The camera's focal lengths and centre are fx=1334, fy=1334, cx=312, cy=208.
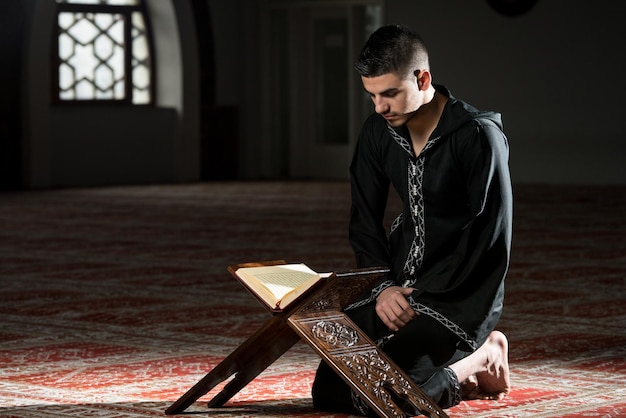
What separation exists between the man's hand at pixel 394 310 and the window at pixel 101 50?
1236 centimetres

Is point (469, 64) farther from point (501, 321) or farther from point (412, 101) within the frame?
point (412, 101)

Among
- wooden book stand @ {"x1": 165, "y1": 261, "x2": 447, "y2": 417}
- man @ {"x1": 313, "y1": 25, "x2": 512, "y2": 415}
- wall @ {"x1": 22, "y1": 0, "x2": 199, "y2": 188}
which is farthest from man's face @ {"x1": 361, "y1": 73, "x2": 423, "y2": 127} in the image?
wall @ {"x1": 22, "y1": 0, "x2": 199, "y2": 188}

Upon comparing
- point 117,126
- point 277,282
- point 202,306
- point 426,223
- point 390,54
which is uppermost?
point 390,54

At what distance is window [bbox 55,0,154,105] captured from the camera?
50.2ft

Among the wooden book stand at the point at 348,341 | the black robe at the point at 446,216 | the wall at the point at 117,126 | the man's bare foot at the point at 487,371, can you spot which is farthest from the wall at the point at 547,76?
the wooden book stand at the point at 348,341

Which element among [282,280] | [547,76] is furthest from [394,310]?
[547,76]

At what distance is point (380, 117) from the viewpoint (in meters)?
3.55

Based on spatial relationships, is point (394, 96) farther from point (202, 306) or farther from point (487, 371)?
point (202, 306)

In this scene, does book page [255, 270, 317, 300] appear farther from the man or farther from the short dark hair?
the short dark hair

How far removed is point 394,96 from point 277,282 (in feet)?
1.77

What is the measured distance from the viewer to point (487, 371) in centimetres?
363

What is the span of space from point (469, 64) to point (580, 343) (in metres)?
11.6

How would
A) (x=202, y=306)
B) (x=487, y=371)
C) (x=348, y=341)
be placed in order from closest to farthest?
(x=348, y=341) < (x=487, y=371) < (x=202, y=306)

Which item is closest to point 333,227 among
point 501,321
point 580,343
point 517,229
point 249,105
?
point 517,229
